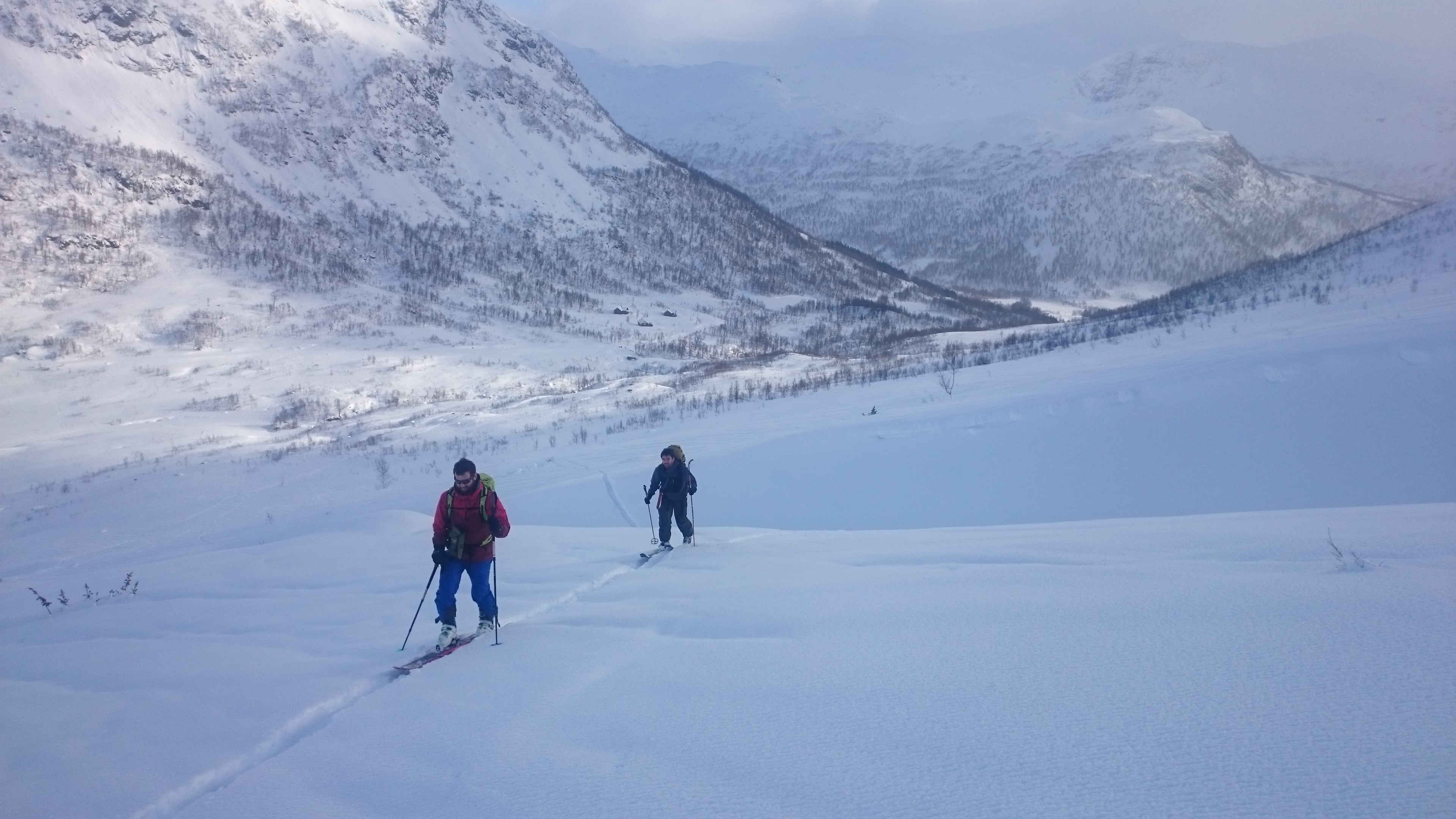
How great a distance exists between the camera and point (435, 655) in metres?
5.86

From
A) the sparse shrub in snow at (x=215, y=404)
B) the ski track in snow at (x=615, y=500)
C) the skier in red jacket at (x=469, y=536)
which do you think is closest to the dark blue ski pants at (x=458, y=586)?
the skier in red jacket at (x=469, y=536)

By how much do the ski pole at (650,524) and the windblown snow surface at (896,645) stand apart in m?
0.24

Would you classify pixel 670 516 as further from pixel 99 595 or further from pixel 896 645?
pixel 99 595

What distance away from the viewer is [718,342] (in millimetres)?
54719

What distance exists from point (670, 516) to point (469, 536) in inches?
140

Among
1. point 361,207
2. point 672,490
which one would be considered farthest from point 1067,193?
point 672,490

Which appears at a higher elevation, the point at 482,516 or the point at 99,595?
the point at 482,516

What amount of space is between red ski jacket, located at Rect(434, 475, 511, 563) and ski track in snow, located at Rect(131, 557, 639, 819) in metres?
1.13

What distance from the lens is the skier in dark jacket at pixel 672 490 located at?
950 cm

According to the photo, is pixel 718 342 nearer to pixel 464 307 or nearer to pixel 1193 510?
pixel 464 307

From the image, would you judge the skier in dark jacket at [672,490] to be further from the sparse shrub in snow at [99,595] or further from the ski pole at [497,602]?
the sparse shrub in snow at [99,595]

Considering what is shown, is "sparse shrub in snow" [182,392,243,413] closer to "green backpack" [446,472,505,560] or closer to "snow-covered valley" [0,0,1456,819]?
"snow-covered valley" [0,0,1456,819]

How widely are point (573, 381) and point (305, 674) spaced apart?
31.6 m

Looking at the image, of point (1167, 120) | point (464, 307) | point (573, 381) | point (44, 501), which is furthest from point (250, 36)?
point (1167, 120)
